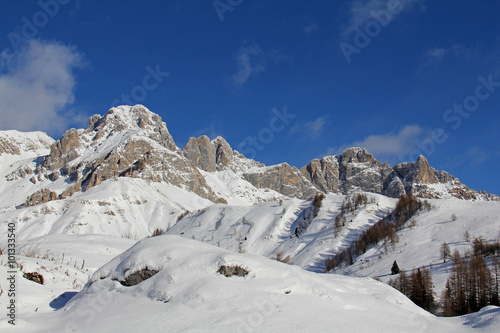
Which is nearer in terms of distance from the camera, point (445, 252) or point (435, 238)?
point (445, 252)

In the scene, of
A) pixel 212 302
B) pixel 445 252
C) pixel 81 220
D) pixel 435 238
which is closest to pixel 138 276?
pixel 212 302

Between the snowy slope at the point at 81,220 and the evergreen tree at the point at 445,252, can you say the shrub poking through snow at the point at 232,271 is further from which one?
the snowy slope at the point at 81,220

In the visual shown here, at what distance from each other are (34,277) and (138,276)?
454 cm

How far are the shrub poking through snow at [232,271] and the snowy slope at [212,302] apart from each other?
0.40ft

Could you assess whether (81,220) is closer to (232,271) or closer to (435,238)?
(435,238)

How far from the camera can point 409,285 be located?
48812mm

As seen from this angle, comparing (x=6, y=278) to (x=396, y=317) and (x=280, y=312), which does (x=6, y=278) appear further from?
(x=396, y=317)

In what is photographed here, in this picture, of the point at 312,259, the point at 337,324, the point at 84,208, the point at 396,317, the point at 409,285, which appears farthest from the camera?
the point at 84,208

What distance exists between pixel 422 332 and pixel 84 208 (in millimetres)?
195163

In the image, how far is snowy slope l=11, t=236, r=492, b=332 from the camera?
7965 mm

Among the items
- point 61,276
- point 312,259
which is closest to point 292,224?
point 312,259

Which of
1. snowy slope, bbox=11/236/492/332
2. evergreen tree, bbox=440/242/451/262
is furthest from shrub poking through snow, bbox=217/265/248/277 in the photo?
evergreen tree, bbox=440/242/451/262

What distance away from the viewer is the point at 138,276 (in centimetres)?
1010

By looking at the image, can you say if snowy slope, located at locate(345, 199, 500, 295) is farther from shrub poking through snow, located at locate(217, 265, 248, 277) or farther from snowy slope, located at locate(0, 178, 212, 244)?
snowy slope, located at locate(0, 178, 212, 244)
